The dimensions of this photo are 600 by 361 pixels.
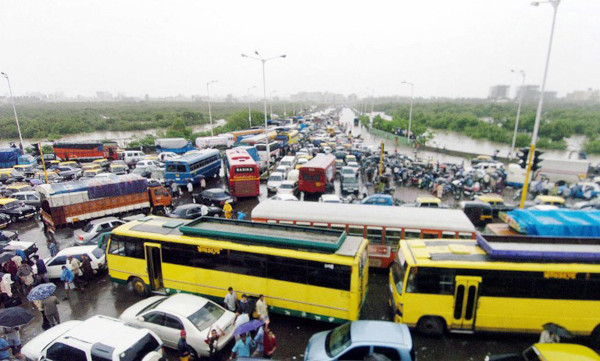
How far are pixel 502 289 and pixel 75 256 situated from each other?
14.2 meters

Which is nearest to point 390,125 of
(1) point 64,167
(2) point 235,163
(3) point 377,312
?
(2) point 235,163

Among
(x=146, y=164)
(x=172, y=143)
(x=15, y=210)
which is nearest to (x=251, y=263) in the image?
A: (x=15, y=210)

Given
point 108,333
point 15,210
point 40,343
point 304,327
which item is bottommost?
point 304,327

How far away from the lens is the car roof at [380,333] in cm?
677

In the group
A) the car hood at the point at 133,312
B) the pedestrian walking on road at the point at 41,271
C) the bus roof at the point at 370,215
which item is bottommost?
the pedestrian walking on road at the point at 41,271

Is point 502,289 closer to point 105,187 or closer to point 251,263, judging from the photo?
point 251,263

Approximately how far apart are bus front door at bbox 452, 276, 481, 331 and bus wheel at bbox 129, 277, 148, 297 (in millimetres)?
9336

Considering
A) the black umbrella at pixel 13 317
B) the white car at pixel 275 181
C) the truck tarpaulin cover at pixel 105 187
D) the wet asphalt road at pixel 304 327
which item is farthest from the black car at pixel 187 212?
the black umbrella at pixel 13 317

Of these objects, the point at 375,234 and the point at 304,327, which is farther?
the point at 375,234

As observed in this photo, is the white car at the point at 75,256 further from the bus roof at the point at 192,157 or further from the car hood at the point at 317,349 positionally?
the bus roof at the point at 192,157

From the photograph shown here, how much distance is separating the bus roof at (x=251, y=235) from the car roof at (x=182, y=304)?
5.18 feet

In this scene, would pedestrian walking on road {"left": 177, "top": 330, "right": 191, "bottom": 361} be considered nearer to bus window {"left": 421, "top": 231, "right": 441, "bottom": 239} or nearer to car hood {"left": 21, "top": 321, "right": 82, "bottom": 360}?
car hood {"left": 21, "top": 321, "right": 82, "bottom": 360}

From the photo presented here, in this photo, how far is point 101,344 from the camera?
6766 mm

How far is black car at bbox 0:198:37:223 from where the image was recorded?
743 inches
